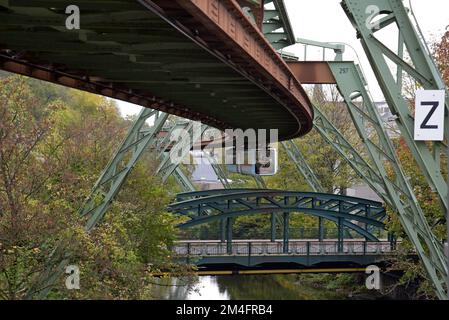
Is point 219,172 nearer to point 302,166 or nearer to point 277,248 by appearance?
point 302,166

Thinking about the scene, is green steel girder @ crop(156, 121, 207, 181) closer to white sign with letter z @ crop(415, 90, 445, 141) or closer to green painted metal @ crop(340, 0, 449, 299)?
green painted metal @ crop(340, 0, 449, 299)

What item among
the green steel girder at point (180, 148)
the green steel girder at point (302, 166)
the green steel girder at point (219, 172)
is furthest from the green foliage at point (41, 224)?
the green steel girder at point (219, 172)

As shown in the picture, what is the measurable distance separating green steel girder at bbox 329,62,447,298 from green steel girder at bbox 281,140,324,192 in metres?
20.0

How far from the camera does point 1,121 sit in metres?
12.0

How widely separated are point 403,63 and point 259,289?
30.1 metres

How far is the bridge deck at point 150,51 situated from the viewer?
8352mm

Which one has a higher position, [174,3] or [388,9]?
[388,9]

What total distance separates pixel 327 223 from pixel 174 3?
41.7 meters

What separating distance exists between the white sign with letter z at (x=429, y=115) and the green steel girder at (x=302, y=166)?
92.6 feet

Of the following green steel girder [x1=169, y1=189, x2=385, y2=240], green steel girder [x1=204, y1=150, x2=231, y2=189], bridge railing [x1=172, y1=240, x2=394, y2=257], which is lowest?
bridge railing [x1=172, y1=240, x2=394, y2=257]

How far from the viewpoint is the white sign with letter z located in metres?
10.1

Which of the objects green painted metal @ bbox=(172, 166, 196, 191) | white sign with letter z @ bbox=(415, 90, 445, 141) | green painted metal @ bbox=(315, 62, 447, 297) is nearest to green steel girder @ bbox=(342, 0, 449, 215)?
white sign with letter z @ bbox=(415, 90, 445, 141)
